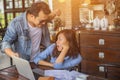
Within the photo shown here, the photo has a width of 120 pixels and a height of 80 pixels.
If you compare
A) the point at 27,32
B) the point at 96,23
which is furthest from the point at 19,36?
the point at 96,23

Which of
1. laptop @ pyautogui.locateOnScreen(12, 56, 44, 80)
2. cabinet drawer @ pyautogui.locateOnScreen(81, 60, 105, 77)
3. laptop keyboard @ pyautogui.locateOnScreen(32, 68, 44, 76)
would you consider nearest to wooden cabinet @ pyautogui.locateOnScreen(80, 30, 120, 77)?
cabinet drawer @ pyautogui.locateOnScreen(81, 60, 105, 77)

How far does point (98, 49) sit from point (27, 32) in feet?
5.96

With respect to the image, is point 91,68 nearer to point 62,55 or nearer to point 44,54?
point 44,54

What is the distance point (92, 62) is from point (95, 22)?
0.70 meters

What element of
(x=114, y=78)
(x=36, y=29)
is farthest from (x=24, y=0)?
(x=36, y=29)

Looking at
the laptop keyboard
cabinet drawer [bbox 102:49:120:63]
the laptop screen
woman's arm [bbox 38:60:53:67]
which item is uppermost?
the laptop screen

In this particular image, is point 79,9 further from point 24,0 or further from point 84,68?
point 24,0

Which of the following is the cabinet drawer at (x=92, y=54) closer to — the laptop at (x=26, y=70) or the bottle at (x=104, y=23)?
the bottle at (x=104, y=23)

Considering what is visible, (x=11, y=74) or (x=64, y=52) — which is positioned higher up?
(x=64, y=52)

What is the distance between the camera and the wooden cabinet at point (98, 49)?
3818mm

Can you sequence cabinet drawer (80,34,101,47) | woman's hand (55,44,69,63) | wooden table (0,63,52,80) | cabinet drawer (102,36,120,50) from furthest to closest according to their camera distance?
cabinet drawer (80,34,101,47)
cabinet drawer (102,36,120,50)
woman's hand (55,44,69,63)
wooden table (0,63,52,80)

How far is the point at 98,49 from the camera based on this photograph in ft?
13.1

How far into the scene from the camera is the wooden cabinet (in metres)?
3.82

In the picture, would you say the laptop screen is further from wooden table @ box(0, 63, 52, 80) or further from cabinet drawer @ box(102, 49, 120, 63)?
cabinet drawer @ box(102, 49, 120, 63)
